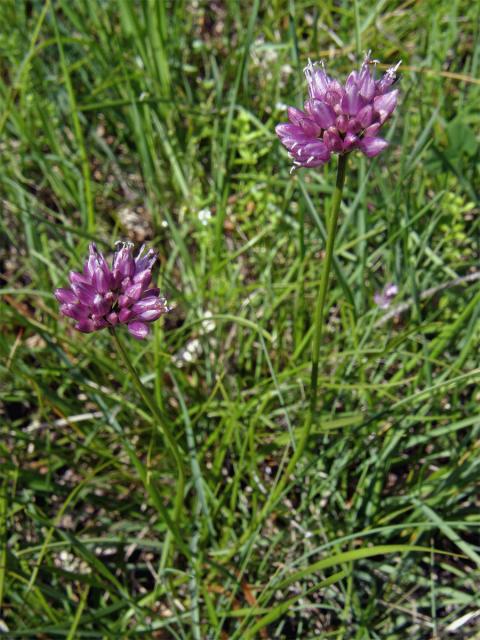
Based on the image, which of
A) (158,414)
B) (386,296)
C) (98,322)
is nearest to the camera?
(98,322)

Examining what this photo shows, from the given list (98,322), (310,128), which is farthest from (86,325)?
(310,128)

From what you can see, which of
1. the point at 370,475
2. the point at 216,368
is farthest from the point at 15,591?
the point at 370,475

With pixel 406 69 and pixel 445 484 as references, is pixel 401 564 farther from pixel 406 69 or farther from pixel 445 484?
pixel 406 69

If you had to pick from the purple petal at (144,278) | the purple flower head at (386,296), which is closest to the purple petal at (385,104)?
the purple petal at (144,278)

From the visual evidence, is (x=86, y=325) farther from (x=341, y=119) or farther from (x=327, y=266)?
(x=341, y=119)

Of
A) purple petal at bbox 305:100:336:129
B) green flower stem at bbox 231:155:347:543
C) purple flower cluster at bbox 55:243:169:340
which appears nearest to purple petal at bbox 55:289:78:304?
purple flower cluster at bbox 55:243:169:340
